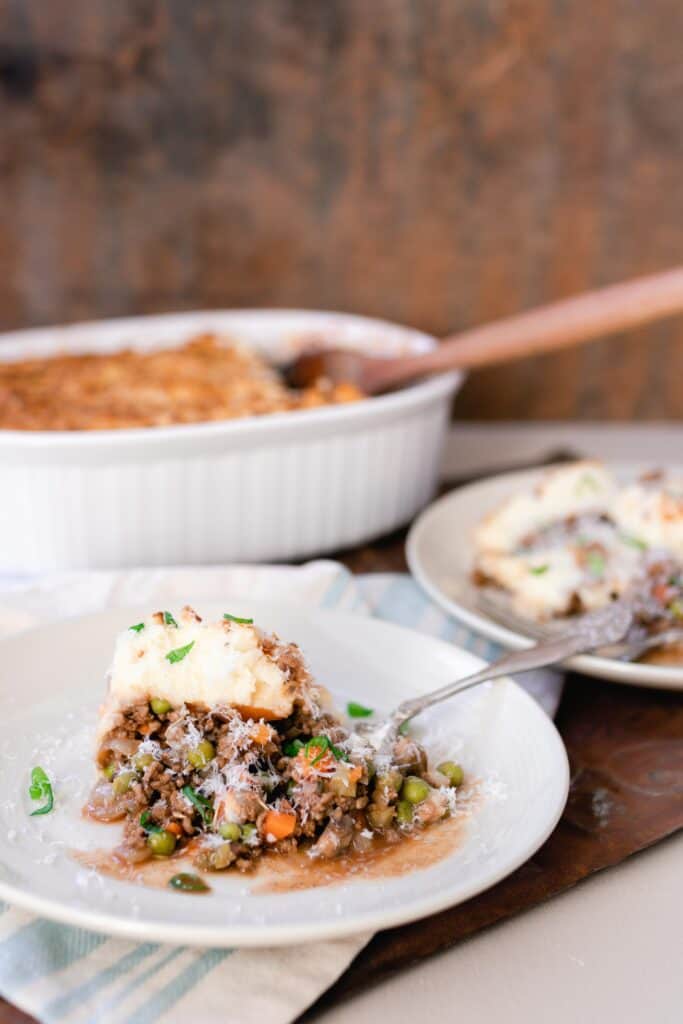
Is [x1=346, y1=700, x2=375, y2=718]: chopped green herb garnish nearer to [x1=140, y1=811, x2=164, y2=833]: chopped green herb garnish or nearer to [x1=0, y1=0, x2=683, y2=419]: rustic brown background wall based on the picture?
[x1=140, y1=811, x2=164, y2=833]: chopped green herb garnish

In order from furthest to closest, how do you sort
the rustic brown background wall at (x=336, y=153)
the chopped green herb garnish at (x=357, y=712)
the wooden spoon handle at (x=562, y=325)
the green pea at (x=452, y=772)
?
1. the rustic brown background wall at (x=336, y=153)
2. the wooden spoon handle at (x=562, y=325)
3. the chopped green herb garnish at (x=357, y=712)
4. the green pea at (x=452, y=772)

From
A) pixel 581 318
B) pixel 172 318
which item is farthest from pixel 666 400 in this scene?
pixel 172 318

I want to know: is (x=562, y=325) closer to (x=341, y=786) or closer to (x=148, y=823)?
(x=341, y=786)

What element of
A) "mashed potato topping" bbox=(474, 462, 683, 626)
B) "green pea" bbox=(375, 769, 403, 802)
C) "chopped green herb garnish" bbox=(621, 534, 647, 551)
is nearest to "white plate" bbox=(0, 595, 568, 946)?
"green pea" bbox=(375, 769, 403, 802)

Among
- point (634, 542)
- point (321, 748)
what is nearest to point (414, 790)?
point (321, 748)

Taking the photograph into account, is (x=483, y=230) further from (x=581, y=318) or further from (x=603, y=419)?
(x=581, y=318)

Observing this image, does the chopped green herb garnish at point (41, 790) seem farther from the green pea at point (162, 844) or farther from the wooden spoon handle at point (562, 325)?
the wooden spoon handle at point (562, 325)

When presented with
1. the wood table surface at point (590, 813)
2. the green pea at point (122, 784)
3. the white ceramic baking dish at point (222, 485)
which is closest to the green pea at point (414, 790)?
the wood table surface at point (590, 813)
